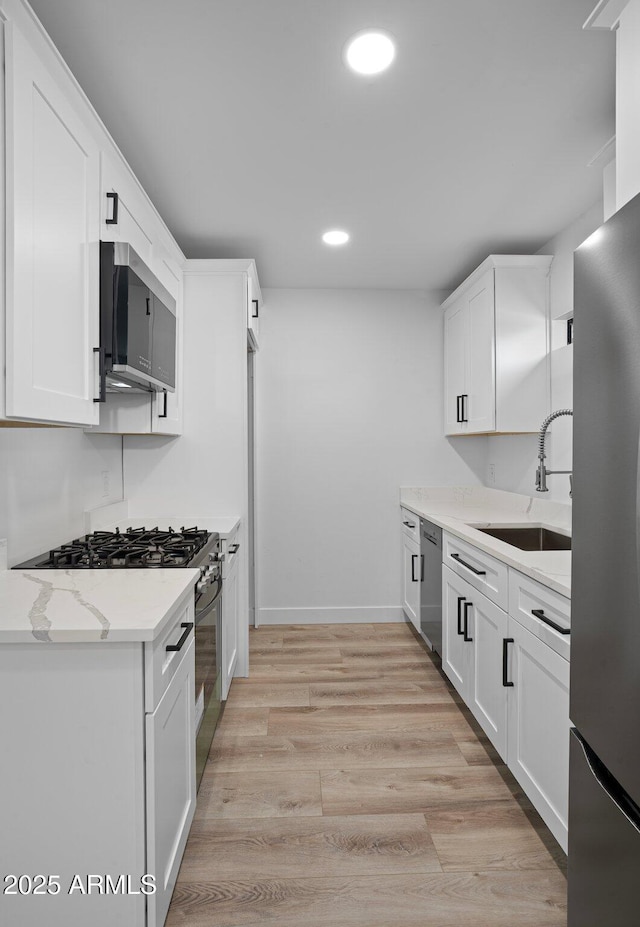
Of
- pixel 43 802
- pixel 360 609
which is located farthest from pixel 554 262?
pixel 43 802

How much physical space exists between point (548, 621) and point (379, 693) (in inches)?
59.3

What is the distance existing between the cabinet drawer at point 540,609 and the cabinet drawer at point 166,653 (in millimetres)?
1106

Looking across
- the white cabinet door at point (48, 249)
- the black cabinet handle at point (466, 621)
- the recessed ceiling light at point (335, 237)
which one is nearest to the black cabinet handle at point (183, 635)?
the white cabinet door at point (48, 249)

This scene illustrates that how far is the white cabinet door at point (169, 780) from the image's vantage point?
131 cm

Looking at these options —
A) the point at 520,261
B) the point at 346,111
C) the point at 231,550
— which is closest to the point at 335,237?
the point at 520,261

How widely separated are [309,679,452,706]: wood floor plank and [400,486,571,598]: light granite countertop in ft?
2.93

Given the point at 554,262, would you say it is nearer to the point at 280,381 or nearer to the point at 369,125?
the point at 369,125

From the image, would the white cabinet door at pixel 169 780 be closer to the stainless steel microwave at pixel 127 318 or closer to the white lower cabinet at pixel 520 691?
the stainless steel microwave at pixel 127 318

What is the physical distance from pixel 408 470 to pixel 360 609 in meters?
1.12

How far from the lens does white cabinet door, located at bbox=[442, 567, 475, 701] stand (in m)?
2.63

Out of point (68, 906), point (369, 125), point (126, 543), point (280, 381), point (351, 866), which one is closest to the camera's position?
point (68, 906)

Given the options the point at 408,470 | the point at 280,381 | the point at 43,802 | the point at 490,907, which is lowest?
the point at 490,907

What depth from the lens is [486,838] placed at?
185 cm

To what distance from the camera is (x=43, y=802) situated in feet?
4.17
